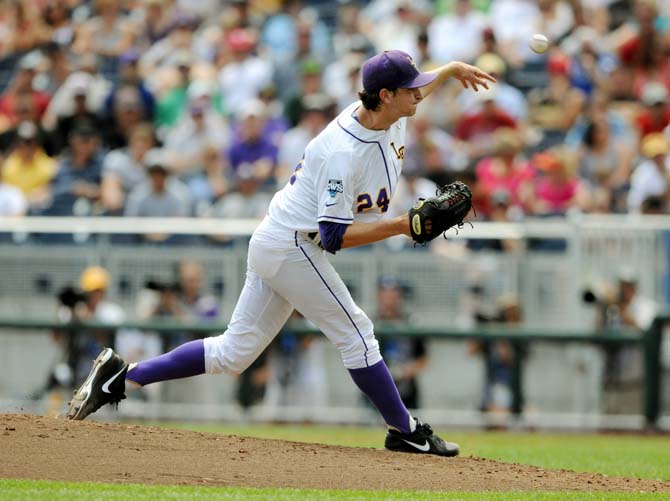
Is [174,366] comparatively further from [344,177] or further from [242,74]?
[242,74]

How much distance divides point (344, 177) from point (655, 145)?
7.18 metres

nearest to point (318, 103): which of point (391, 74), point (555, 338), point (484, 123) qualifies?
point (484, 123)

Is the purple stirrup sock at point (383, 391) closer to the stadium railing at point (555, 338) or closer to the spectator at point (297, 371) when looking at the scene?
the stadium railing at point (555, 338)

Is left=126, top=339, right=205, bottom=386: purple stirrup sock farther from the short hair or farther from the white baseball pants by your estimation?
the short hair

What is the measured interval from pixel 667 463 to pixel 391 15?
8.59 m

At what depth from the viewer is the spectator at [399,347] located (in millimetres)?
12501

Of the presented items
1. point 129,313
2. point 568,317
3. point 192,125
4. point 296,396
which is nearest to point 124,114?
point 192,125

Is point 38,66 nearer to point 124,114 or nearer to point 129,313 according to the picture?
point 124,114

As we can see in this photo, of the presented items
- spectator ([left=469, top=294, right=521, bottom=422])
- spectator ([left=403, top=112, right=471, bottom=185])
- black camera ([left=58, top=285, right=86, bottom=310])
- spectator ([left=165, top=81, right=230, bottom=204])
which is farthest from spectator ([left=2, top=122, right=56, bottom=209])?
spectator ([left=469, top=294, right=521, bottom=422])

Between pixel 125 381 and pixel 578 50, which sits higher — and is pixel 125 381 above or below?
below

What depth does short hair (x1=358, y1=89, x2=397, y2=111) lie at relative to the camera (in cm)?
712

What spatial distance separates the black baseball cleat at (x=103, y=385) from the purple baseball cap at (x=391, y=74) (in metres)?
2.23

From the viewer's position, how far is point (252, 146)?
14570 millimetres

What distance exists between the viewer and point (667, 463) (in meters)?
9.02
